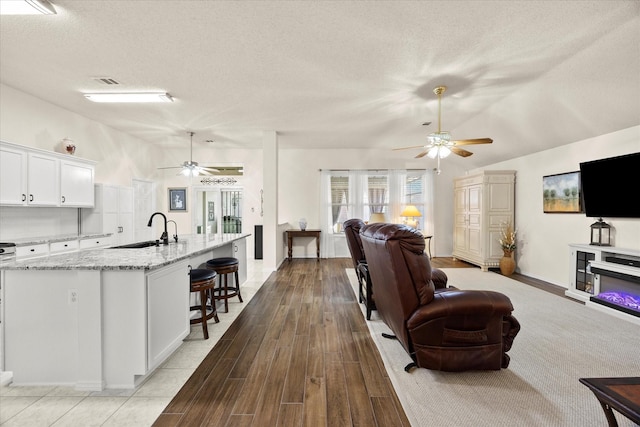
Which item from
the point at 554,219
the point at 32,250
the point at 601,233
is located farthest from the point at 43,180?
the point at 554,219

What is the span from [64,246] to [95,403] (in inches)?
119

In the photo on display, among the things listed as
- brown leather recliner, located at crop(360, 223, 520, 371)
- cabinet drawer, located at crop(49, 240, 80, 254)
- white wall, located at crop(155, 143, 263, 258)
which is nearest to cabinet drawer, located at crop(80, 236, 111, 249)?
cabinet drawer, located at crop(49, 240, 80, 254)

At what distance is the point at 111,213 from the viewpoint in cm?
479

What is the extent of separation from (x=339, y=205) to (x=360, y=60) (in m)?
4.44

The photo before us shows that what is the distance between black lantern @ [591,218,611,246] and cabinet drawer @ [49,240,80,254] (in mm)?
7285

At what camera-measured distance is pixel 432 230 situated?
6.96 m

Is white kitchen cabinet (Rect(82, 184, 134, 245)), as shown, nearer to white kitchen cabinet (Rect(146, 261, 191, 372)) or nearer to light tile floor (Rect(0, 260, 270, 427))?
white kitchen cabinet (Rect(146, 261, 191, 372))

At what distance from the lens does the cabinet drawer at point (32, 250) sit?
3.17 m

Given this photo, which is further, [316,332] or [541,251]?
[541,251]

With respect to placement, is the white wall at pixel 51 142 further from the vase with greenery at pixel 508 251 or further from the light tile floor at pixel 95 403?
the vase with greenery at pixel 508 251

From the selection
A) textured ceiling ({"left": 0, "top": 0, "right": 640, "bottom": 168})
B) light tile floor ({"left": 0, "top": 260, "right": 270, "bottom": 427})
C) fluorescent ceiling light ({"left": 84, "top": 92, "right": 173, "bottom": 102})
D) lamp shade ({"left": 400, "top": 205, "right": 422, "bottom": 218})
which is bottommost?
light tile floor ({"left": 0, "top": 260, "right": 270, "bottom": 427})

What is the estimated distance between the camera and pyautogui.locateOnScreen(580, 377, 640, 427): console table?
110 cm

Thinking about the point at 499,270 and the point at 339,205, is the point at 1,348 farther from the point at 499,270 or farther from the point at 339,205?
the point at 499,270

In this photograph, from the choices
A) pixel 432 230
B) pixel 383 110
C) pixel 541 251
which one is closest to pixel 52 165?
pixel 383 110
